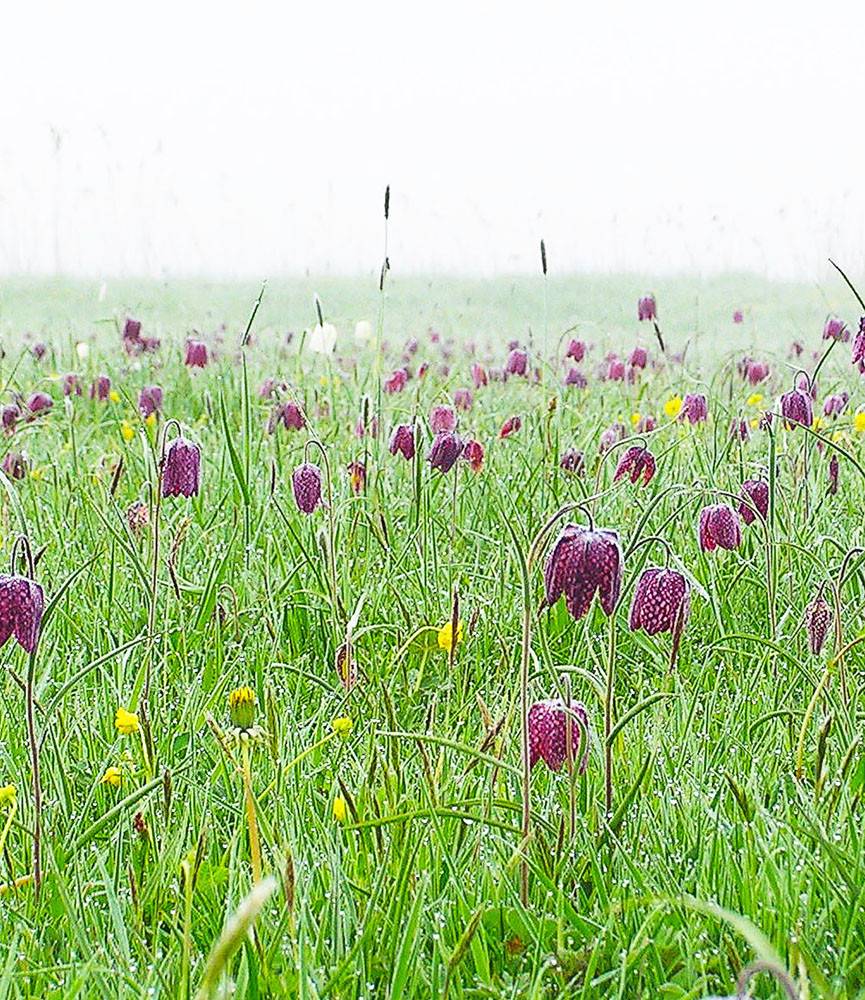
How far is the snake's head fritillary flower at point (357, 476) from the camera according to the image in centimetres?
256

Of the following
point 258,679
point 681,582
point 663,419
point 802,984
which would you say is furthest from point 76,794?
point 663,419

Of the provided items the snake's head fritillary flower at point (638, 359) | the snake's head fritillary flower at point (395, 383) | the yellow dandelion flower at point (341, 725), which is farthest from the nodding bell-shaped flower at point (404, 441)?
the snake's head fritillary flower at point (638, 359)

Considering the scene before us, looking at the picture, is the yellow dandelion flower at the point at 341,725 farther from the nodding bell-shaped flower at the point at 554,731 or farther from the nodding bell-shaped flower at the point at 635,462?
the nodding bell-shaped flower at the point at 635,462

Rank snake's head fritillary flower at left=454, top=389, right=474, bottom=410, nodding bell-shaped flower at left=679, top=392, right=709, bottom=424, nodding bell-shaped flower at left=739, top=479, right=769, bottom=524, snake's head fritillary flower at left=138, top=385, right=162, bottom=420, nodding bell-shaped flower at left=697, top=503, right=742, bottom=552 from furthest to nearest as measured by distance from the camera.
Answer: snake's head fritillary flower at left=454, top=389, right=474, bottom=410
snake's head fritillary flower at left=138, top=385, right=162, bottom=420
nodding bell-shaped flower at left=679, top=392, right=709, bottom=424
nodding bell-shaped flower at left=739, top=479, right=769, bottom=524
nodding bell-shaped flower at left=697, top=503, right=742, bottom=552

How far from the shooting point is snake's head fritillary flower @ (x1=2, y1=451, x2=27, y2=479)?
114 inches

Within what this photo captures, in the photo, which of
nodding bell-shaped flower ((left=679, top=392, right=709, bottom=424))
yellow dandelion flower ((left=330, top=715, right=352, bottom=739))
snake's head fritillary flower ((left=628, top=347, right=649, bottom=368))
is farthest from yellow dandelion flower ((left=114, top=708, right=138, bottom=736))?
snake's head fritillary flower ((left=628, top=347, right=649, bottom=368))

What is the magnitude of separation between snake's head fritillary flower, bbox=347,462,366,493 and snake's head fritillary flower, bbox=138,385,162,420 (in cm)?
89

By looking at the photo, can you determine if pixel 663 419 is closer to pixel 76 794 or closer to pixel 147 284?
pixel 76 794

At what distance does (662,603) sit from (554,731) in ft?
0.68

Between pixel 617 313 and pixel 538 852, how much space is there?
18.5ft

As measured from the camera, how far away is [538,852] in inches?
50.4

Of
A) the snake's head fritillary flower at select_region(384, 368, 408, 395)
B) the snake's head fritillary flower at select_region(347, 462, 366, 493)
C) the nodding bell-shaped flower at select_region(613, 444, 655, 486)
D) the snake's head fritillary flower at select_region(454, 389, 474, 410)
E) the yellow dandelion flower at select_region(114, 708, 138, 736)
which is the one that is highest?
the nodding bell-shaped flower at select_region(613, 444, 655, 486)

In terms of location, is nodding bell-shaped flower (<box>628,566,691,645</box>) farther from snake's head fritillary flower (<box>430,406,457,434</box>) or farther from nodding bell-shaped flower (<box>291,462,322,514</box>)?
snake's head fritillary flower (<box>430,406,457,434</box>)

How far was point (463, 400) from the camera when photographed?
12.5 ft
